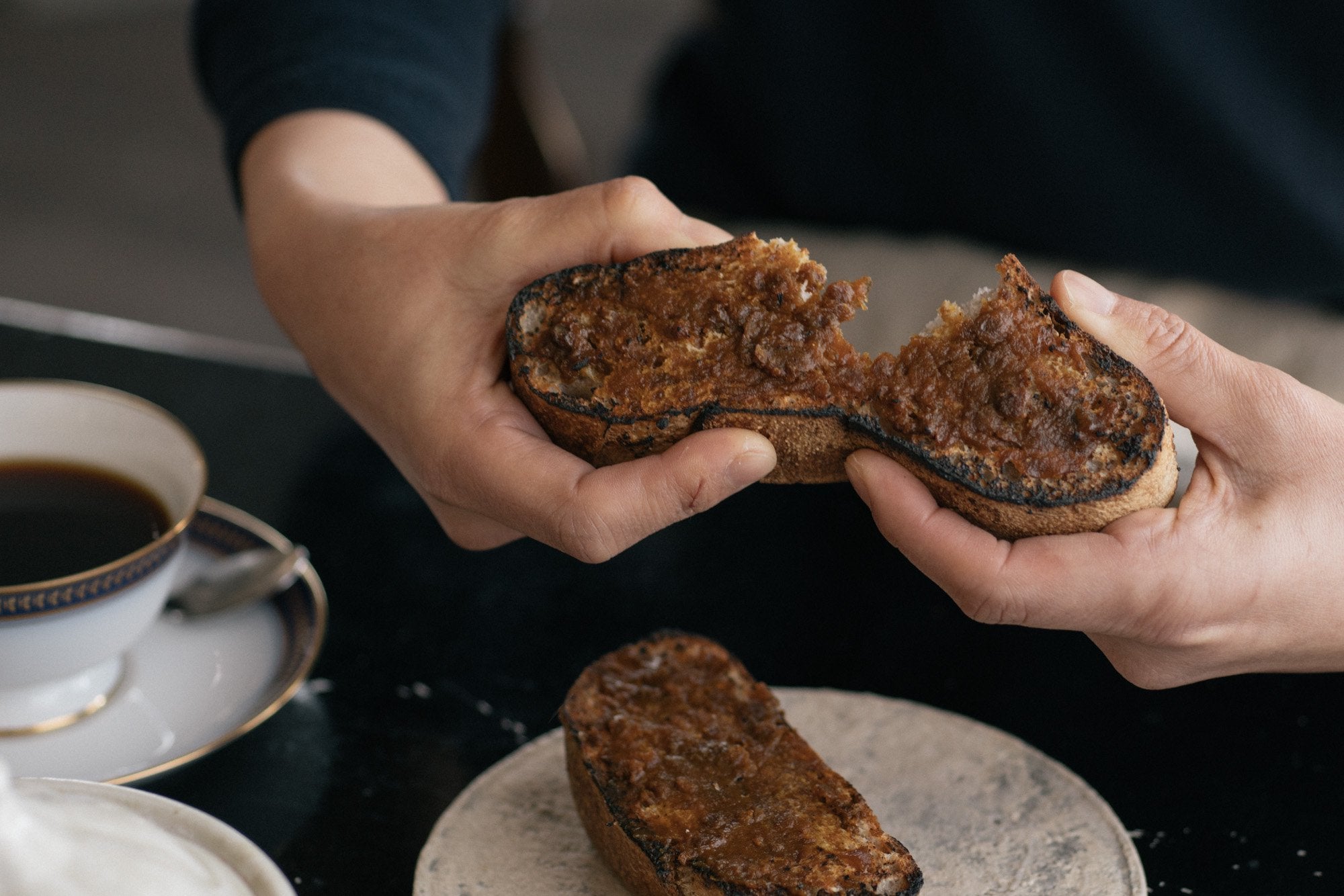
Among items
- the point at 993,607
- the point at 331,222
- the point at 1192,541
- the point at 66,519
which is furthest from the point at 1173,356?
the point at 66,519

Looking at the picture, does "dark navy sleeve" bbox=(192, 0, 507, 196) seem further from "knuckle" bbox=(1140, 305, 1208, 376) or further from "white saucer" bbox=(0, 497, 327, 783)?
"knuckle" bbox=(1140, 305, 1208, 376)

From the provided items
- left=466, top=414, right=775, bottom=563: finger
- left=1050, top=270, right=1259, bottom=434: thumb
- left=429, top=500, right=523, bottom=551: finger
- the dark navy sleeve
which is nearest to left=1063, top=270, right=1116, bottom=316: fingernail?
left=1050, top=270, right=1259, bottom=434: thumb

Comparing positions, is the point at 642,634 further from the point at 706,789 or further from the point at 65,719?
the point at 65,719

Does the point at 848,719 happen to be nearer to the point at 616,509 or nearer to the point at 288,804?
the point at 616,509

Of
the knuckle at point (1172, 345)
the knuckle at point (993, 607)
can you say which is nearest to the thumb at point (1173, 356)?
the knuckle at point (1172, 345)

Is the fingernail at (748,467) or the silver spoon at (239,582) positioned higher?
the fingernail at (748,467)

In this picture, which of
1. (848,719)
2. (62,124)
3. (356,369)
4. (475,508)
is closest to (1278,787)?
(848,719)

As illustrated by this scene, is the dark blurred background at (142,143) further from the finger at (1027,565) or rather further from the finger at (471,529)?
the finger at (1027,565)
